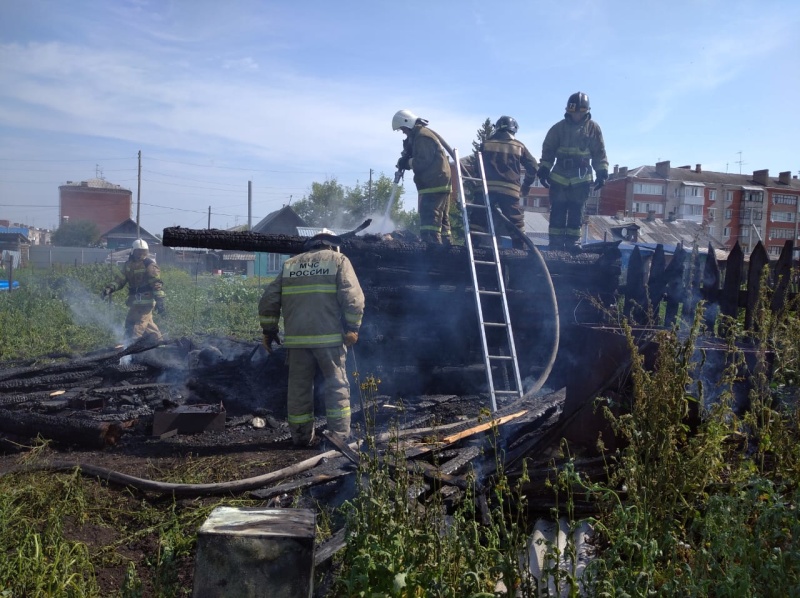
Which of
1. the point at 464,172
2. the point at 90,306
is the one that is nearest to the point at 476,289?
the point at 464,172

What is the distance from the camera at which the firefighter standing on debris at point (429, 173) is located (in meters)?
8.89

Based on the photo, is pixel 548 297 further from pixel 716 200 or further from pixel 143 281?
pixel 716 200

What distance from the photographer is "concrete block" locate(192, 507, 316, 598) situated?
2.66 meters

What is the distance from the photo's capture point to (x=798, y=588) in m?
2.24

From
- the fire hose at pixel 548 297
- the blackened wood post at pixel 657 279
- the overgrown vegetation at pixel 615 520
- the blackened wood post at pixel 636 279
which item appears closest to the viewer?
the overgrown vegetation at pixel 615 520

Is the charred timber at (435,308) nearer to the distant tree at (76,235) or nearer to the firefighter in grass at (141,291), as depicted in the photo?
the firefighter in grass at (141,291)

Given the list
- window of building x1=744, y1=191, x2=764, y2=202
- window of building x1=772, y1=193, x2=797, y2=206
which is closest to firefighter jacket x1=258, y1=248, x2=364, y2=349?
window of building x1=744, y1=191, x2=764, y2=202

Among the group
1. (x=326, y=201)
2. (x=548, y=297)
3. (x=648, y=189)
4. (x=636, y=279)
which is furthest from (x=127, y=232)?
(x=636, y=279)

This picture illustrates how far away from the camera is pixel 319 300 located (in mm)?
6016

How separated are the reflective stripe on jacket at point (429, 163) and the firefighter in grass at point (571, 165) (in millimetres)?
1657

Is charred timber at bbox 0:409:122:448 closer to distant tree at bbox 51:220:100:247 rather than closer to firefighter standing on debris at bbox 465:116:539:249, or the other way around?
firefighter standing on debris at bbox 465:116:539:249

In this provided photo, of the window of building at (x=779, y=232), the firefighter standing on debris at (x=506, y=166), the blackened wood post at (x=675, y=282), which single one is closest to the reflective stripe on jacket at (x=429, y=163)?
the firefighter standing on debris at (x=506, y=166)

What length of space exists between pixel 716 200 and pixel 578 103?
72.3 meters

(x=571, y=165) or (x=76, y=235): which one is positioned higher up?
(x=571, y=165)
